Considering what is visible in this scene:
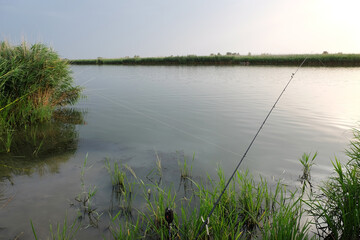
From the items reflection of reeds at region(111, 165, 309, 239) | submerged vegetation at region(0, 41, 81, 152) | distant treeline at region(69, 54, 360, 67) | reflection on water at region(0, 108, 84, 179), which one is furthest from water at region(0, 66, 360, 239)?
distant treeline at region(69, 54, 360, 67)

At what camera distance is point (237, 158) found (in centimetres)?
579

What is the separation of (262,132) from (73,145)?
→ 576cm

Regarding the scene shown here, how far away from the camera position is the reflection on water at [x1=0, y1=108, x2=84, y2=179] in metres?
5.02

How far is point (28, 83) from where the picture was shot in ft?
26.8

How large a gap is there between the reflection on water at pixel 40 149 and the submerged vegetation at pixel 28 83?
43 centimetres

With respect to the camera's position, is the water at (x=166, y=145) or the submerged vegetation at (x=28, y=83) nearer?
the water at (x=166, y=145)

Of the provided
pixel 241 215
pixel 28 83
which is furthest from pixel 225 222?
pixel 28 83

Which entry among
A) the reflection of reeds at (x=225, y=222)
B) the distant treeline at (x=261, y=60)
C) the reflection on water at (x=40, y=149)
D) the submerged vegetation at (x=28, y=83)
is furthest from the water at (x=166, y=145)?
the distant treeline at (x=261, y=60)

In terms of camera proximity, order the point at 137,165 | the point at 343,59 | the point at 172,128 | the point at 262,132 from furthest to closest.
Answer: the point at 343,59 → the point at 172,128 → the point at 262,132 → the point at 137,165

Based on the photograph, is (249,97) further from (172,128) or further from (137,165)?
(137,165)

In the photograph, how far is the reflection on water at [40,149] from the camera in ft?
16.5

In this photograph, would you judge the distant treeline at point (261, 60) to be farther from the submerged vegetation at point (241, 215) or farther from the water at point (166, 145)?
the submerged vegetation at point (241, 215)

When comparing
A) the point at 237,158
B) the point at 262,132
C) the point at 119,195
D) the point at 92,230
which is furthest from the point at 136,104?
the point at 92,230

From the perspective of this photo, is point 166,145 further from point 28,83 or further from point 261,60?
point 261,60
